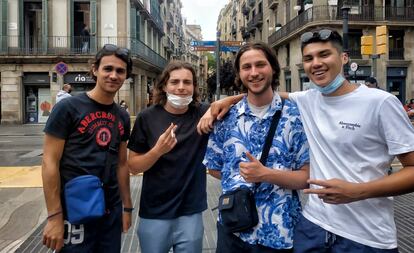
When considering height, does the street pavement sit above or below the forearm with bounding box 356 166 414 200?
below

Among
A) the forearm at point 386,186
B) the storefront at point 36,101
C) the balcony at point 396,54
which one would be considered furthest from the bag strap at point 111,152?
the balcony at point 396,54

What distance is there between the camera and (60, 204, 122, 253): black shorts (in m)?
2.65

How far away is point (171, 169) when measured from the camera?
294 cm

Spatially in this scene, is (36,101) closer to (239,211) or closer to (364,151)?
(239,211)

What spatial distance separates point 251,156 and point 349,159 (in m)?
0.51

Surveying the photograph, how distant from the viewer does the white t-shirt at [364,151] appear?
6.71 ft

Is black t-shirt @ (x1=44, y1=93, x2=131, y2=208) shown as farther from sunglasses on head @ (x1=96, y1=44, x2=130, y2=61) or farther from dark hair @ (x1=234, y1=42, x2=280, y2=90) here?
dark hair @ (x1=234, y1=42, x2=280, y2=90)

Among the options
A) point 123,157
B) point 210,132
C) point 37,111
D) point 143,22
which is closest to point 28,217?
point 123,157

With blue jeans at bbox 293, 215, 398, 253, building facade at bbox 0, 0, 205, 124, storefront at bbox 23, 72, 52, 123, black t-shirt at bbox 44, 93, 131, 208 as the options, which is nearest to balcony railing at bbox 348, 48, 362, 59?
building facade at bbox 0, 0, 205, 124

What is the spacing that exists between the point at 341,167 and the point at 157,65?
3768cm

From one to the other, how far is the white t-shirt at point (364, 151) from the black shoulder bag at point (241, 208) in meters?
0.33

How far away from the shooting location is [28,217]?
6.08 m

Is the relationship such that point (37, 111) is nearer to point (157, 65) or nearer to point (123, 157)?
point (157, 65)

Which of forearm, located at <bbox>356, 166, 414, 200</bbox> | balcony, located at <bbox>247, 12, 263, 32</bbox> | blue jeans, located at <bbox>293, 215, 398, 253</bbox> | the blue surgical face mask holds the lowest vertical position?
blue jeans, located at <bbox>293, 215, 398, 253</bbox>
